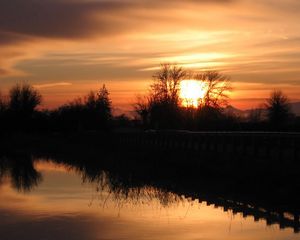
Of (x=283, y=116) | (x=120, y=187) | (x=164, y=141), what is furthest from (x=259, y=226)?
(x=283, y=116)

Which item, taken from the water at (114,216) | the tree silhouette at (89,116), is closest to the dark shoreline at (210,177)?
the water at (114,216)

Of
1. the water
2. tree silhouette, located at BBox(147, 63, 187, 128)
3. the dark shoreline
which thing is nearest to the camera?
the water

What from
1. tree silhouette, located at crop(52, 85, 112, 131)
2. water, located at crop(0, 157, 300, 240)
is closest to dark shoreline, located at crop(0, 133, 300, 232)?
water, located at crop(0, 157, 300, 240)

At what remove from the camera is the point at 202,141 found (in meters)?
39.6

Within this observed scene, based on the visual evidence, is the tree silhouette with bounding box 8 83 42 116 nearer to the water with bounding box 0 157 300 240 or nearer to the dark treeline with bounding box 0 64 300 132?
the dark treeline with bounding box 0 64 300 132

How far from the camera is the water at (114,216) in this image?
15344 mm

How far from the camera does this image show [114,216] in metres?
18.8

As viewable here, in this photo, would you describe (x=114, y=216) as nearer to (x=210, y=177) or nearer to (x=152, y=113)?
(x=210, y=177)

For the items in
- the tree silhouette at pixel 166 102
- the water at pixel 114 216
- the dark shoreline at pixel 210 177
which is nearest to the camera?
the water at pixel 114 216

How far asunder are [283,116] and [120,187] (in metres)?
86.7

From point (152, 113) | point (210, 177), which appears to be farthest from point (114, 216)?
point (152, 113)

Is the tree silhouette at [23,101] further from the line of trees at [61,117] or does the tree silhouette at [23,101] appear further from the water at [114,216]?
the water at [114,216]

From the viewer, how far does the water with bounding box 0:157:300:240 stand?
15.3m

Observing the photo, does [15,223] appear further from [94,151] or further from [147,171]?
[94,151]
